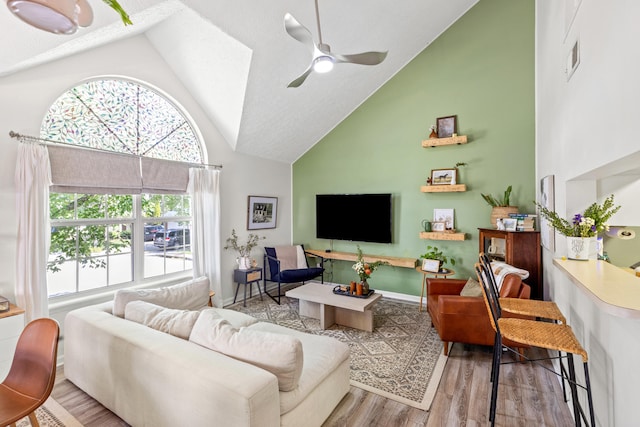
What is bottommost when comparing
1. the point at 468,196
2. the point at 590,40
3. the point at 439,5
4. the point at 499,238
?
the point at 499,238

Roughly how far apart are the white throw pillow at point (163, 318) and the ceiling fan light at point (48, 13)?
178 cm

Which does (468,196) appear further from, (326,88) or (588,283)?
(588,283)

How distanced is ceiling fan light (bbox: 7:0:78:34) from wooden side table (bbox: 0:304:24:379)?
250 cm

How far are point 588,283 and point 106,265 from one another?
14.4 ft

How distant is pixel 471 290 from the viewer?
3.41 metres

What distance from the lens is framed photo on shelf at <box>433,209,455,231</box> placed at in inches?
184

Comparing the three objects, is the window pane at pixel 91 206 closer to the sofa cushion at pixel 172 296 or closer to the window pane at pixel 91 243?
the window pane at pixel 91 243

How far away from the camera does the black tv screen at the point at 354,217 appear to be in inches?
203

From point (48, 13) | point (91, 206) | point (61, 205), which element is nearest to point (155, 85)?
point (91, 206)

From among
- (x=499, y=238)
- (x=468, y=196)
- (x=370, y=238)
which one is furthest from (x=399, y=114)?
(x=499, y=238)

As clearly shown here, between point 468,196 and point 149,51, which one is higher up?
→ point 149,51

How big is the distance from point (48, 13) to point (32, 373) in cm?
188

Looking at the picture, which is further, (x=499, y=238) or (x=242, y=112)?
(x=242, y=112)

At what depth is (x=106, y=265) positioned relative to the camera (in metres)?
3.63
